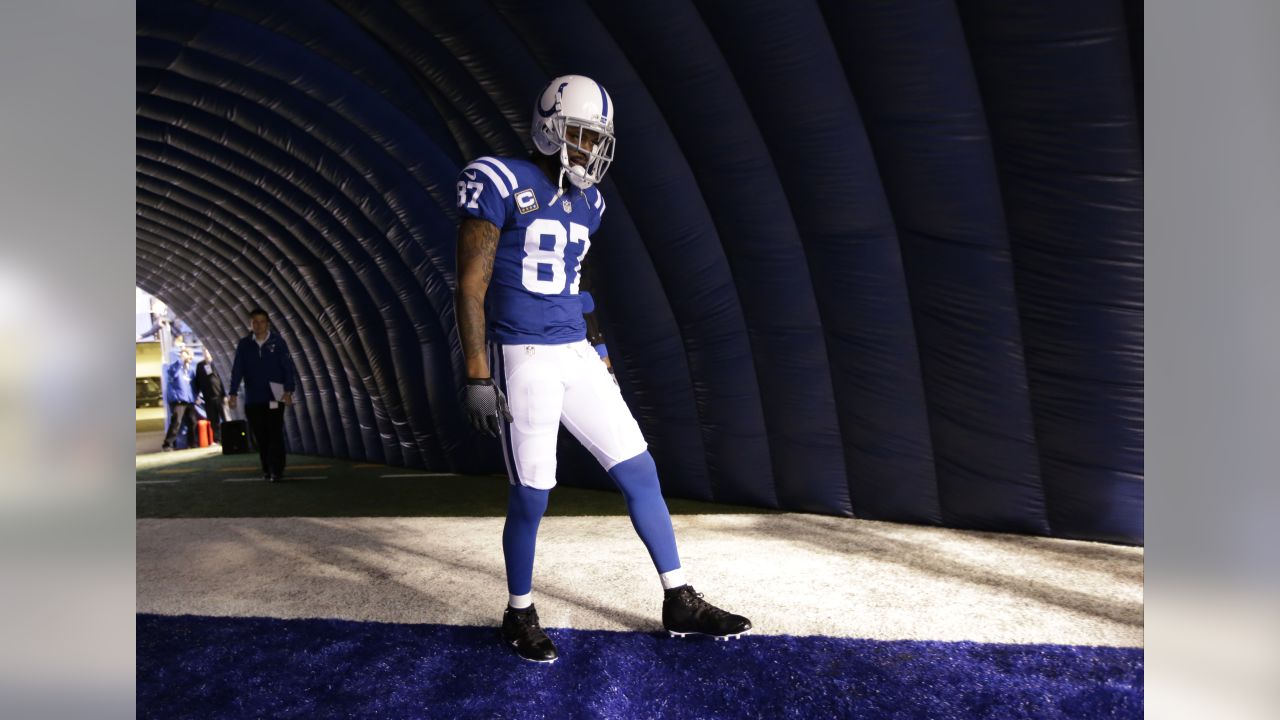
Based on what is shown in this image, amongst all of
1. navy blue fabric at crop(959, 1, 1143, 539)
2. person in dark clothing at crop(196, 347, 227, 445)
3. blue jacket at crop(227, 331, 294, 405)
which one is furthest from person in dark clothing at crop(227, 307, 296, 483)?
person in dark clothing at crop(196, 347, 227, 445)

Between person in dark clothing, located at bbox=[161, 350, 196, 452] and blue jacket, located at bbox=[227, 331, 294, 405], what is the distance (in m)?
8.27

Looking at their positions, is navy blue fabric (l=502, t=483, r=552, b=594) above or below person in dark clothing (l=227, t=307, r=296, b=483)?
below

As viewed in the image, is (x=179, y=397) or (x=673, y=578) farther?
(x=179, y=397)

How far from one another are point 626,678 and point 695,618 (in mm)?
421

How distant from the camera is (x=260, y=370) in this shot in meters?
8.69

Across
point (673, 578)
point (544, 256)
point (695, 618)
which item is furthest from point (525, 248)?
point (695, 618)

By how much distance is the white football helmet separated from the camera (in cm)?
306

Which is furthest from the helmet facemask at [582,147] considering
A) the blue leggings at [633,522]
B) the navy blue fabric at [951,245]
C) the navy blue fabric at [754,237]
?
the navy blue fabric at [754,237]

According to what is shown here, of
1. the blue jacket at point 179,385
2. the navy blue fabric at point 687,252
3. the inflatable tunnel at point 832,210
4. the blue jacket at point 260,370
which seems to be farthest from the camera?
the blue jacket at point 179,385

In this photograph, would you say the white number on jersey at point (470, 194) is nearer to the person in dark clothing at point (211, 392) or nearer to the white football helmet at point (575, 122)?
the white football helmet at point (575, 122)

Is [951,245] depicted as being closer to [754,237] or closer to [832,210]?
[832,210]

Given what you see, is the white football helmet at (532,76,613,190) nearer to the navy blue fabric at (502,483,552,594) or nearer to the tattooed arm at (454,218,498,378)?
the tattooed arm at (454,218,498,378)

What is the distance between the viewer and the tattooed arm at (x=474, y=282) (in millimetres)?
3043

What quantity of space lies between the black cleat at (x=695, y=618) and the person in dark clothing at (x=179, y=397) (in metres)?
15.2
